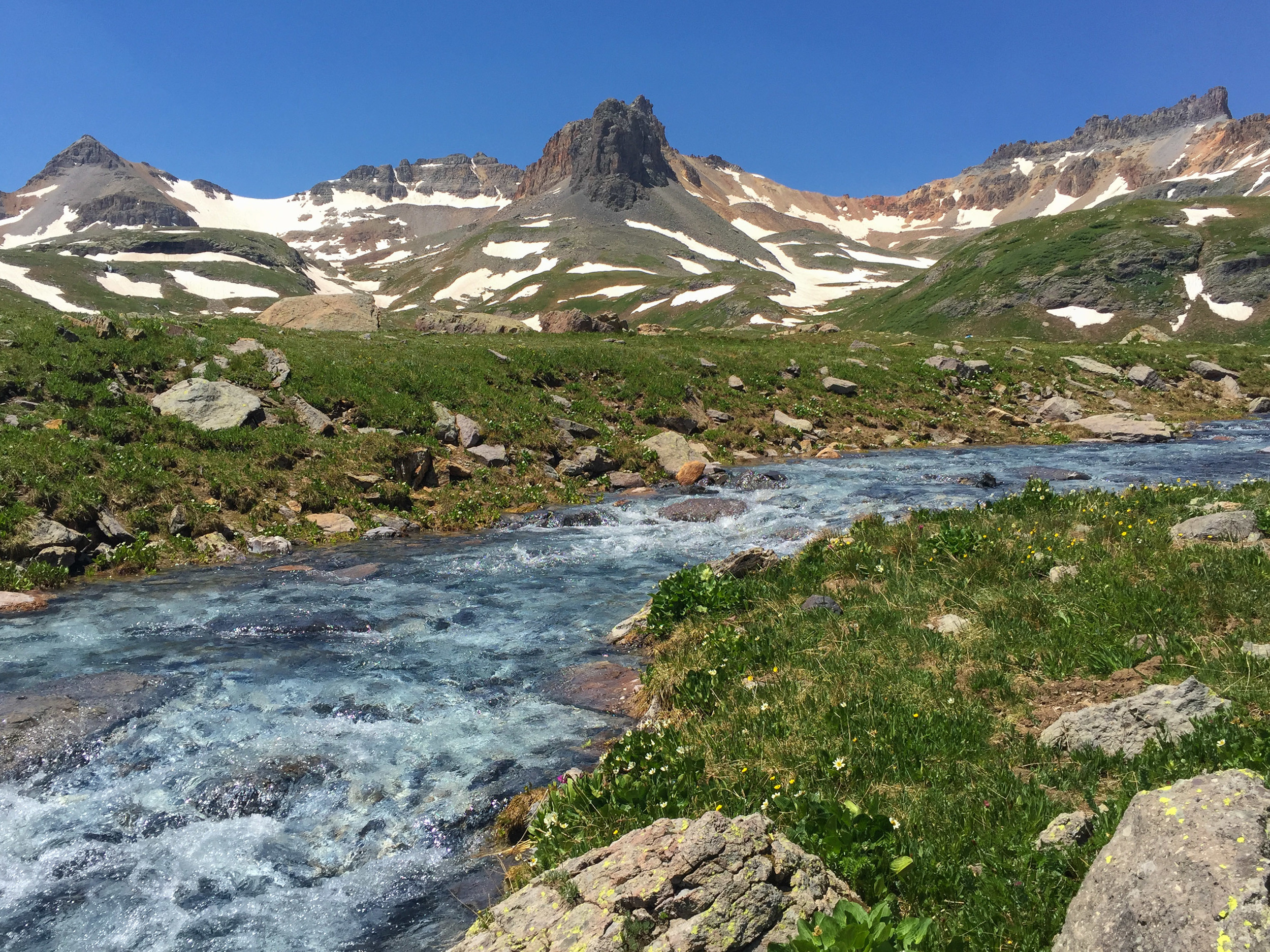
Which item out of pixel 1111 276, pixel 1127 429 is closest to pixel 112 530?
pixel 1127 429

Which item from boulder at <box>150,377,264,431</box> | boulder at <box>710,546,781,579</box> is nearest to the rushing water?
boulder at <box>710,546,781,579</box>

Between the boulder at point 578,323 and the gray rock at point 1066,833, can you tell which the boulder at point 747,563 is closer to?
the gray rock at point 1066,833

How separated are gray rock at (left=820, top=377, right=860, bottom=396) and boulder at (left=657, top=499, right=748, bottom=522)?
18.2m

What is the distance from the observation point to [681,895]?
4125 millimetres

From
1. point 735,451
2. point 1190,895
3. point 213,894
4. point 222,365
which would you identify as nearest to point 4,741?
point 213,894

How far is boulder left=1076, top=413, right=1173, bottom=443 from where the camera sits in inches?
1213

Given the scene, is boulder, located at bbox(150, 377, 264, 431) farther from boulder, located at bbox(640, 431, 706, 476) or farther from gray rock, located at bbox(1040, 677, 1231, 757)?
gray rock, located at bbox(1040, 677, 1231, 757)

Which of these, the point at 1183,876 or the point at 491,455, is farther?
the point at 491,455

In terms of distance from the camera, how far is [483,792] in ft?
23.2

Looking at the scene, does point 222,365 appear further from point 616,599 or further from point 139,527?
point 616,599

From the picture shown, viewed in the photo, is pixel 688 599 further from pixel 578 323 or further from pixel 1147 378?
pixel 578 323

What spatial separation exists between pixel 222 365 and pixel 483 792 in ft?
75.0

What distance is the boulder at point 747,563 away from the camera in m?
12.2

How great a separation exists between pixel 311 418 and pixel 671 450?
1258 cm
